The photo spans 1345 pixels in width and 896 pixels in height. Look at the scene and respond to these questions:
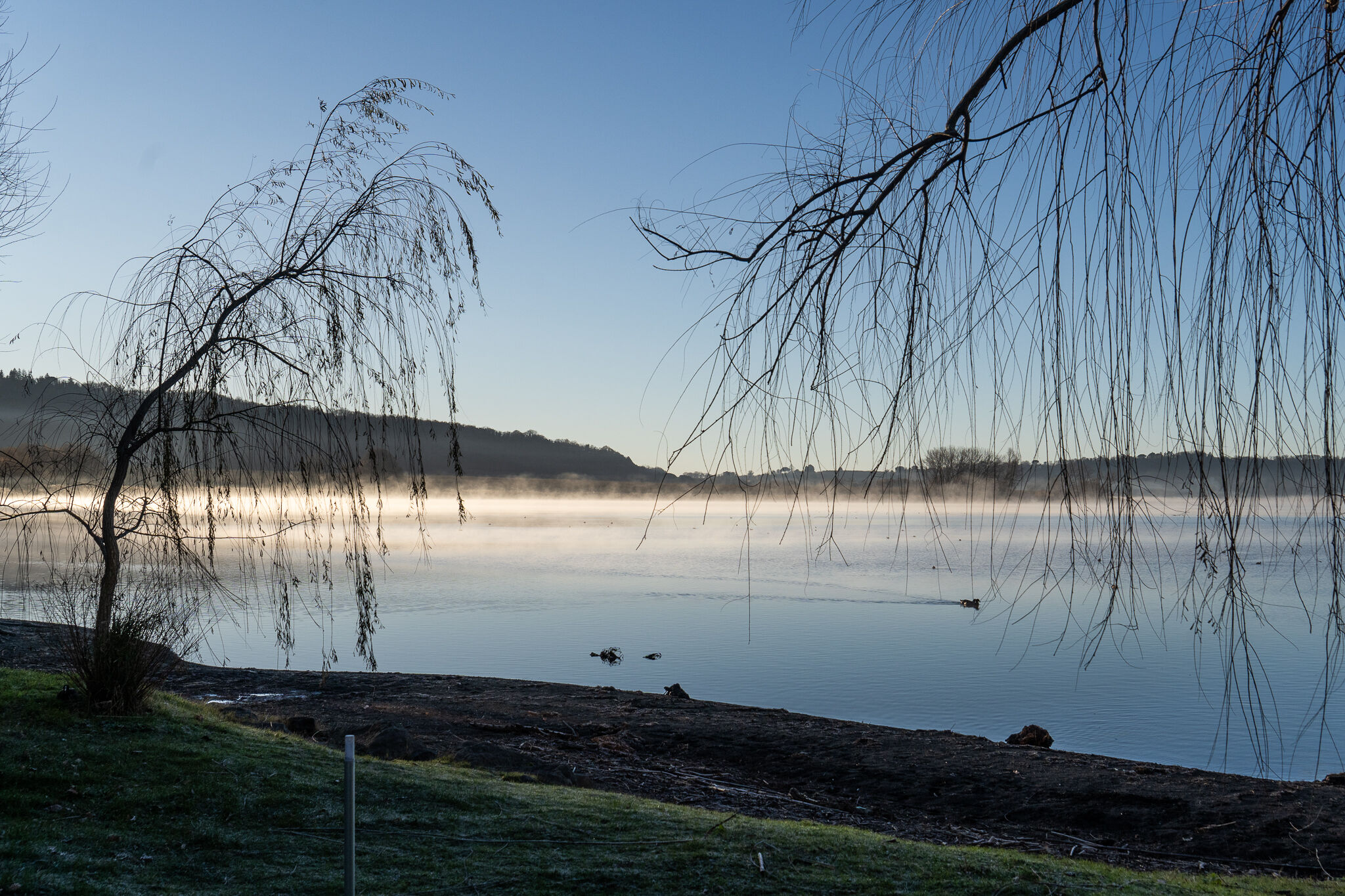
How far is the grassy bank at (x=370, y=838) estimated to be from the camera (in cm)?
446

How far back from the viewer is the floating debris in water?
23781mm

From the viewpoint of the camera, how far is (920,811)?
32.1ft

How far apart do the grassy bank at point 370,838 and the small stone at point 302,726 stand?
3437 millimetres

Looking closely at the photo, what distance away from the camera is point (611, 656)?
2409 cm

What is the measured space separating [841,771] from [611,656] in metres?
13.6

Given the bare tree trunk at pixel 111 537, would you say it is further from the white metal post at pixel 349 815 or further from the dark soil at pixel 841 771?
the white metal post at pixel 349 815

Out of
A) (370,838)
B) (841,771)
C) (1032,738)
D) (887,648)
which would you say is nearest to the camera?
(370,838)

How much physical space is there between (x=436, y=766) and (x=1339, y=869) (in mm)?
7940

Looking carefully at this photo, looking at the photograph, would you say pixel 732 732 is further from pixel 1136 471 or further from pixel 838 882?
pixel 1136 471

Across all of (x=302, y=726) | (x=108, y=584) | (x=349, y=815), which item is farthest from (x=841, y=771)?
(x=349, y=815)

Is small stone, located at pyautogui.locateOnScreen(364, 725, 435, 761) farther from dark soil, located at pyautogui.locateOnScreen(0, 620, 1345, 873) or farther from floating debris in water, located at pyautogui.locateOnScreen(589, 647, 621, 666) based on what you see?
floating debris in water, located at pyautogui.locateOnScreen(589, 647, 621, 666)

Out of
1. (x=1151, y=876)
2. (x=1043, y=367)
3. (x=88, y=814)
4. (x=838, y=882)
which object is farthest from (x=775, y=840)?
(x=1043, y=367)

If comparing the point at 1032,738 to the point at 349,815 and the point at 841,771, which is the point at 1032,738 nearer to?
the point at 841,771

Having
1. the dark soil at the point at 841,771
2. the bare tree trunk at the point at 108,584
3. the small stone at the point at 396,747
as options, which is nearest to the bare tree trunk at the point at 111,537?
the bare tree trunk at the point at 108,584
